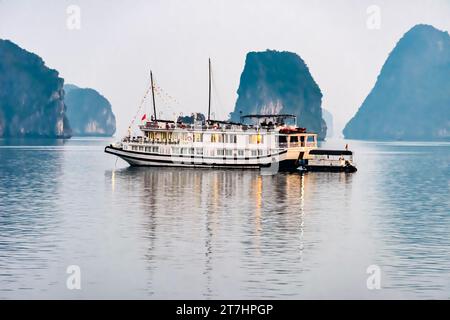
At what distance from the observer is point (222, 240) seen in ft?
127

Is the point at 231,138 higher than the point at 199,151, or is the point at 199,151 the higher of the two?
the point at 231,138

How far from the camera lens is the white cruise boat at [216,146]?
92.4 metres

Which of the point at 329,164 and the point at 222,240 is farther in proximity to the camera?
the point at 329,164

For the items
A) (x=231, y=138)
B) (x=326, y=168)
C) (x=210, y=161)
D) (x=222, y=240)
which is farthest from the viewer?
(x=210, y=161)

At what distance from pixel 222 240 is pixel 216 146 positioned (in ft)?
181

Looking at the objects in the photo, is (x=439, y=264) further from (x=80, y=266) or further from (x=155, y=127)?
(x=155, y=127)

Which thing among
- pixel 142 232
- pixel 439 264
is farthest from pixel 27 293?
pixel 439 264

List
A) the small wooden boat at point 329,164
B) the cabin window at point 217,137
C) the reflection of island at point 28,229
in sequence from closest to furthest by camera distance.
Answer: the reflection of island at point 28,229, the small wooden boat at point 329,164, the cabin window at point 217,137

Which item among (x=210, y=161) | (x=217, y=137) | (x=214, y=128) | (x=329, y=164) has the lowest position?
(x=329, y=164)

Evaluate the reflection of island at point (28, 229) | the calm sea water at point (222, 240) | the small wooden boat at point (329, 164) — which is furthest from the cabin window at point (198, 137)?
the calm sea water at point (222, 240)

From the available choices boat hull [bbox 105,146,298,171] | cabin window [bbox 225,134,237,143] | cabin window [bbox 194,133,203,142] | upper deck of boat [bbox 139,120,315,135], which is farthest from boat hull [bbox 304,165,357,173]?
cabin window [bbox 194,133,203,142]

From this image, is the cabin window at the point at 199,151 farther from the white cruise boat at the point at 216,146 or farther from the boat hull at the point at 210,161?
the boat hull at the point at 210,161

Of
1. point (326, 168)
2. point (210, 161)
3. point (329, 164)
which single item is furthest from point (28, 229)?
point (329, 164)

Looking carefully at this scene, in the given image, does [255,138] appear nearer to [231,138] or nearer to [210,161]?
[231,138]
